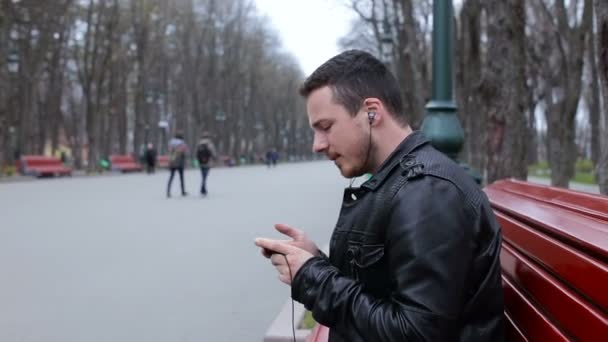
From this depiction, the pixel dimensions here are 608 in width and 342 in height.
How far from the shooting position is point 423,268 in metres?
1.51

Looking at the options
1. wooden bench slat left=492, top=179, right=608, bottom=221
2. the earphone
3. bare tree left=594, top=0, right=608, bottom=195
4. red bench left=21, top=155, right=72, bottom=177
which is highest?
bare tree left=594, top=0, right=608, bottom=195

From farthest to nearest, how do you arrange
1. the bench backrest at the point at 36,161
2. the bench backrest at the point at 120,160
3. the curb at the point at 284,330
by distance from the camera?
the bench backrest at the point at 120,160
the bench backrest at the point at 36,161
the curb at the point at 284,330

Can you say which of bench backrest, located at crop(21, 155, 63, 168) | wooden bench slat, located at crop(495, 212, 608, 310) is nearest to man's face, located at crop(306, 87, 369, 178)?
wooden bench slat, located at crop(495, 212, 608, 310)

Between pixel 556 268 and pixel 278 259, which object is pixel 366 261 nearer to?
pixel 278 259

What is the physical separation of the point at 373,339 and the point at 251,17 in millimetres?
53781

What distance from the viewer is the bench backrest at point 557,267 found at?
4.50ft

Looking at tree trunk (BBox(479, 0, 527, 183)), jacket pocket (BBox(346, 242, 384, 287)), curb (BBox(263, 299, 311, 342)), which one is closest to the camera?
jacket pocket (BBox(346, 242, 384, 287))

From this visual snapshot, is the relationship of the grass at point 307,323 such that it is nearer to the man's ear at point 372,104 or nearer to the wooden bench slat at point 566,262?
the wooden bench slat at point 566,262

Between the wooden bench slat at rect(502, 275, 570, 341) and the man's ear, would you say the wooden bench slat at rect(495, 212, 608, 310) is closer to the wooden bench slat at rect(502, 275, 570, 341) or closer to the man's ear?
the wooden bench slat at rect(502, 275, 570, 341)

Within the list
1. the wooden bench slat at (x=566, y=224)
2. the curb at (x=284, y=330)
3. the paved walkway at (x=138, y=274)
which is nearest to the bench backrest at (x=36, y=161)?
the paved walkway at (x=138, y=274)

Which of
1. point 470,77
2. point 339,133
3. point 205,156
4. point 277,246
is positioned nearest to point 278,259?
point 277,246

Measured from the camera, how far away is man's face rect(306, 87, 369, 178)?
189cm

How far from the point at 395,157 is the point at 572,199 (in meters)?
0.79

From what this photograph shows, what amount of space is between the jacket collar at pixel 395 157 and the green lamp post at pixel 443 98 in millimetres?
4708
